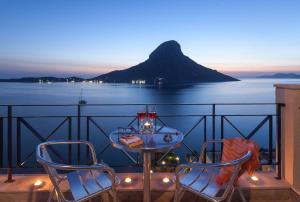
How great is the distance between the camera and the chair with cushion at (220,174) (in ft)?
5.90

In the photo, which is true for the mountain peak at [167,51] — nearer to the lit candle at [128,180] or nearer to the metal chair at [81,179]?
the lit candle at [128,180]

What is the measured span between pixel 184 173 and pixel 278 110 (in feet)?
4.32

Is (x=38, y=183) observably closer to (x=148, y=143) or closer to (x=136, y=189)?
(x=136, y=189)

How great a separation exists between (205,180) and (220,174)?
13cm

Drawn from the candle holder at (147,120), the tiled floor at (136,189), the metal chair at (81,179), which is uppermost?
the candle holder at (147,120)

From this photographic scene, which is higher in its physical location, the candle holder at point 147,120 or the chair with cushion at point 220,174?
the candle holder at point 147,120

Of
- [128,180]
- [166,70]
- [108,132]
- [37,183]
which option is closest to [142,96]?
[166,70]

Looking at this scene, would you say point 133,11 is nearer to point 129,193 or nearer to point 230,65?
point 129,193

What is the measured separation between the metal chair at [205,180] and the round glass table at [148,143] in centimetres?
21

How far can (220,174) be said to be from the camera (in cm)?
200

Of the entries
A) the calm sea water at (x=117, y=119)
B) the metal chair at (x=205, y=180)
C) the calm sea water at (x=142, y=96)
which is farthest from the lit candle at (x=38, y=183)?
the calm sea water at (x=142, y=96)

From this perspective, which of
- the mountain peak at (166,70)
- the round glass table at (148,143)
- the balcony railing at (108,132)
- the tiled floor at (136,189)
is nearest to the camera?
the round glass table at (148,143)

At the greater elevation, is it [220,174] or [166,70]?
[166,70]

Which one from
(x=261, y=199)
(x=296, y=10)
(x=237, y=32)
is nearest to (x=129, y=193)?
(x=261, y=199)
